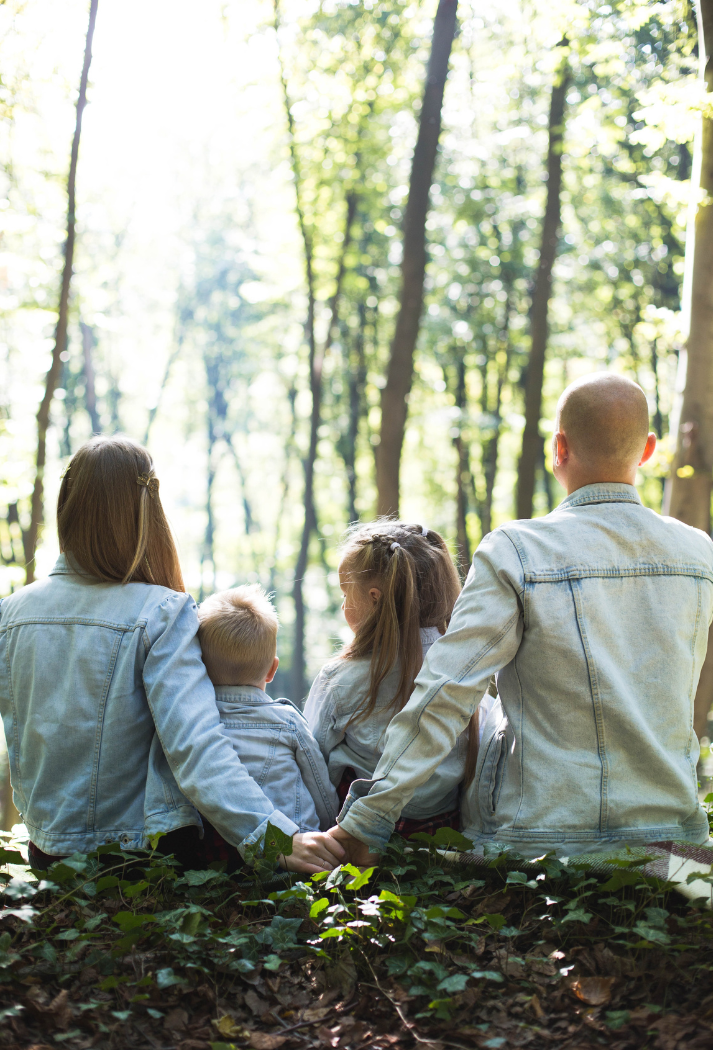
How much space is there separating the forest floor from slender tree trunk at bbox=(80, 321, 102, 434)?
846 inches

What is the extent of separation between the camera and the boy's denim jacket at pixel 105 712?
2.99 m

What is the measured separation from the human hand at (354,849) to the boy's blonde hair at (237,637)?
68cm

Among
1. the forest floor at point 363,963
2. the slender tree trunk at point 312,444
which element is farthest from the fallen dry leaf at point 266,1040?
the slender tree trunk at point 312,444

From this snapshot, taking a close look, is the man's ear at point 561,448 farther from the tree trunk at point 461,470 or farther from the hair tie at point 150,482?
the tree trunk at point 461,470

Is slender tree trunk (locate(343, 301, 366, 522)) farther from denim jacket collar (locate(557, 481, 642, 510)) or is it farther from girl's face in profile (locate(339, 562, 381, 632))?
denim jacket collar (locate(557, 481, 642, 510))

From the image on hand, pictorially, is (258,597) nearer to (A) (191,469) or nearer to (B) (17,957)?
(B) (17,957)

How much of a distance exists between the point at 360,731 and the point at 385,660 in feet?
1.01

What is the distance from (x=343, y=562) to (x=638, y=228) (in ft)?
48.2

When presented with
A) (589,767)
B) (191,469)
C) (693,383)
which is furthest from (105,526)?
(191,469)

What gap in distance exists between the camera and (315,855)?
2859 millimetres

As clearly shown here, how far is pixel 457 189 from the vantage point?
53.7 feet

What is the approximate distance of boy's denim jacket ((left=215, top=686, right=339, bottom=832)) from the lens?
3.14m

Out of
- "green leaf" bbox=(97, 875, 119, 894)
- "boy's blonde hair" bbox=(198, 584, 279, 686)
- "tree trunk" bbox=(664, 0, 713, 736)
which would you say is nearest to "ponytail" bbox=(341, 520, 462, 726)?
"boy's blonde hair" bbox=(198, 584, 279, 686)

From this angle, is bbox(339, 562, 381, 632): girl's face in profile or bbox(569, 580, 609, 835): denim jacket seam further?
bbox(339, 562, 381, 632): girl's face in profile
